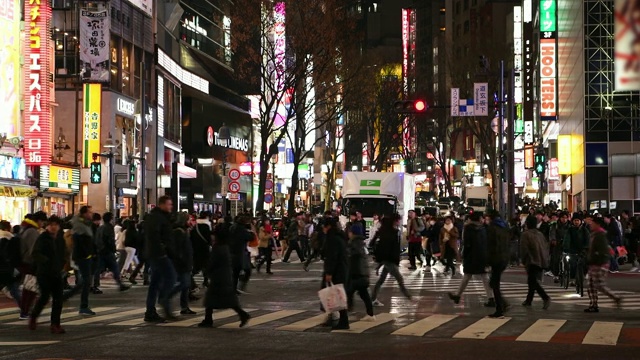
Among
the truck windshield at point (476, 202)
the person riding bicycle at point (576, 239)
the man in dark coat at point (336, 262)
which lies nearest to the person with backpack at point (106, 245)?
the man in dark coat at point (336, 262)

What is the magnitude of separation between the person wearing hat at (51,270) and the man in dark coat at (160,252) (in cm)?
131

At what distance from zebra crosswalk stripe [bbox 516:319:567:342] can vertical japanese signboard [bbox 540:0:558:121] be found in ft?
196

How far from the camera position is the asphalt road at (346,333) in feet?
39.0

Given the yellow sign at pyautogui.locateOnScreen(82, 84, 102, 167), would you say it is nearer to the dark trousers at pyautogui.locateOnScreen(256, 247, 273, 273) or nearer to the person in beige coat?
the dark trousers at pyautogui.locateOnScreen(256, 247, 273, 273)

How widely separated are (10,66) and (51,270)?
996 inches

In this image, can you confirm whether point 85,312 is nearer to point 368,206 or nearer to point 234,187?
point 234,187

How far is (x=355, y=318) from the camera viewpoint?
16281 millimetres

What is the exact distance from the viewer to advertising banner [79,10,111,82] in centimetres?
4650

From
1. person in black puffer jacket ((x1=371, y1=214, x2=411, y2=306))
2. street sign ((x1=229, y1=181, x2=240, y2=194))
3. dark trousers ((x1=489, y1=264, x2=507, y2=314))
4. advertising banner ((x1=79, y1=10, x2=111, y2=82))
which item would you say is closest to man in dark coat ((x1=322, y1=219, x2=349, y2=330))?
dark trousers ((x1=489, y1=264, x2=507, y2=314))

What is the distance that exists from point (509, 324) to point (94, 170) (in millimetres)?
31110

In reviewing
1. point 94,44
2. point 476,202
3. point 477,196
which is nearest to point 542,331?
point 94,44

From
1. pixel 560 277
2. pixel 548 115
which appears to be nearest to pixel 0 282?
pixel 560 277

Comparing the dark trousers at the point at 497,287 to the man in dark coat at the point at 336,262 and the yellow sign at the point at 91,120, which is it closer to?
the man in dark coat at the point at 336,262

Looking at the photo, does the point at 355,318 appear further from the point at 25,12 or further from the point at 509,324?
the point at 25,12
